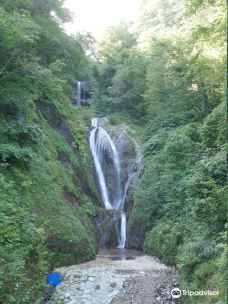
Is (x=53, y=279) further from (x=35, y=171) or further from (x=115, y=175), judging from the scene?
(x=115, y=175)

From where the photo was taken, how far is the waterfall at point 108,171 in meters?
20.0

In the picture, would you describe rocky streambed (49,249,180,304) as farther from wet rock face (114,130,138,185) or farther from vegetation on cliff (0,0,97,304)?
wet rock face (114,130,138,185)

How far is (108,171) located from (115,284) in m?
12.3

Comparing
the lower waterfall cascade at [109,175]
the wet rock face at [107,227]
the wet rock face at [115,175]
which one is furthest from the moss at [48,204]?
the lower waterfall cascade at [109,175]

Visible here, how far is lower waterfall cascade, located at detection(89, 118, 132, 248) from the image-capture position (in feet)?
59.8

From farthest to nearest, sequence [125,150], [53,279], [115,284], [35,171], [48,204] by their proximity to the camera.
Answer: [125,150] < [35,171] < [48,204] < [115,284] < [53,279]

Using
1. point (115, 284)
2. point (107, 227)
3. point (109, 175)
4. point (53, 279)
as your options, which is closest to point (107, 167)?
point (109, 175)

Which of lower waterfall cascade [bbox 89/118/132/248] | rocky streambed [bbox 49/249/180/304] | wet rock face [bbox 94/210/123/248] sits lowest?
rocky streambed [bbox 49/249/180/304]

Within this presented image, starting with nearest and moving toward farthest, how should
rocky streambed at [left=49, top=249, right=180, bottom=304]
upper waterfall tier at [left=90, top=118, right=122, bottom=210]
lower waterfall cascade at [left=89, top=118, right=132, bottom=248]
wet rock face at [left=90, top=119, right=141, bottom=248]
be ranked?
1. rocky streambed at [left=49, top=249, right=180, bottom=304]
2. wet rock face at [left=90, top=119, right=141, bottom=248]
3. lower waterfall cascade at [left=89, top=118, right=132, bottom=248]
4. upper waterfall tier at [left=90, top=118, right=122, bottom=210]

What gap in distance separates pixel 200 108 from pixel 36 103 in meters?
8.54

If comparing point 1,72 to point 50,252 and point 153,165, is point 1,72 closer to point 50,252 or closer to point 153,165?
point 50,252

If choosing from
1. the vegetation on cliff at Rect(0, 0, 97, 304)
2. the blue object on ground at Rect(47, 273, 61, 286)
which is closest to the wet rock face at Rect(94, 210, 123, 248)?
the vegetation on cliff at Rect(0, 0, 97, 304)

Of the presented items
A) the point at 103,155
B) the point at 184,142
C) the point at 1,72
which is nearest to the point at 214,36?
the point at 184,142

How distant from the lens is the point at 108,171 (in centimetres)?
2172
